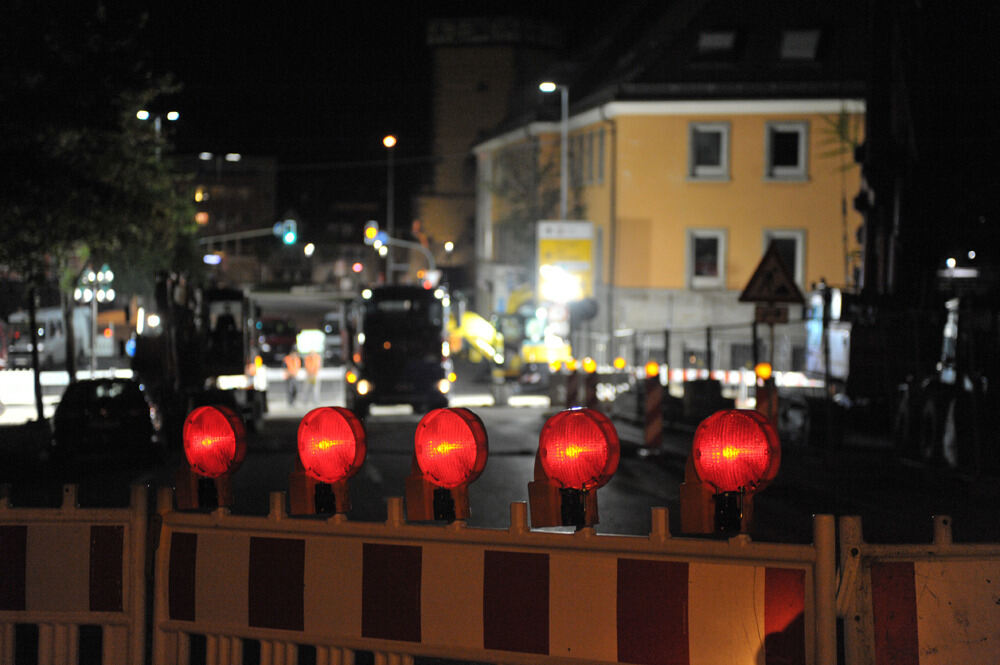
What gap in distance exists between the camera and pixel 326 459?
545cm

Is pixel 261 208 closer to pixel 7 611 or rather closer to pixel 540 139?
pixel 540 139

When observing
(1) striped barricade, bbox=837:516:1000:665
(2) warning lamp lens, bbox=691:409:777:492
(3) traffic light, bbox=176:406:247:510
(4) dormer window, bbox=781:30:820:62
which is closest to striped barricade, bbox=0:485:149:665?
(3) traffic light, bbox=176:406:247:510

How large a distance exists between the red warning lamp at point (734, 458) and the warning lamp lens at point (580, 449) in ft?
1.06

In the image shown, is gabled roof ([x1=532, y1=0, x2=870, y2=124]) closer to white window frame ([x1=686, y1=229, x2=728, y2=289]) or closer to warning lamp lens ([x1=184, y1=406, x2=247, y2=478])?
white window frame ([x1=686, y1=229, x2=728, y2=289])

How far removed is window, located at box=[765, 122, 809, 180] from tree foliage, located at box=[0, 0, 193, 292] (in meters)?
25.3

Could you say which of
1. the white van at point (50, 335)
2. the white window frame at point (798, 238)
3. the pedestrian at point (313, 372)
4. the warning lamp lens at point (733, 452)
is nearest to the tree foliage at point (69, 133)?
the pedestrian at point (313, 372)

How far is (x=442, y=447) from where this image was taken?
520cm

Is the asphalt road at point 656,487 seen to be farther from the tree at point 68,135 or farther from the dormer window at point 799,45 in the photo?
the dormer window at point 799,45

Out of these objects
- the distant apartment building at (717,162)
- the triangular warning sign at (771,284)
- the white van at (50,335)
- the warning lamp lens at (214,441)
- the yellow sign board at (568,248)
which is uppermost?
the distant apartment building at (717,162)

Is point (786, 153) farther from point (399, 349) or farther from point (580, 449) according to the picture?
point (580, 449)

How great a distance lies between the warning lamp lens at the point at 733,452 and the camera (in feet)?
15.7

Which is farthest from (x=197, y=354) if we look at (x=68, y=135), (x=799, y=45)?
(x=799, y=45)

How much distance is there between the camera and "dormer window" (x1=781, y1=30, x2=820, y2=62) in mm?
46013

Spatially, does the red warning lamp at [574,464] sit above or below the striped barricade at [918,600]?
above
